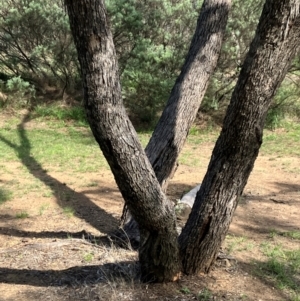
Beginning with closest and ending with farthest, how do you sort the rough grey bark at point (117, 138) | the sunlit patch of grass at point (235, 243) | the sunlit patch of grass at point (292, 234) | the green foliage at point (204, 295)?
1. the rough grey bark at point (117, 138)
2. the green foliage at point (204, 295)
3. the sunlit patch of grass at point (235, 243)
4. the sunlit patch of grass at point (292, 234)

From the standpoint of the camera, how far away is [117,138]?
3.00 meters

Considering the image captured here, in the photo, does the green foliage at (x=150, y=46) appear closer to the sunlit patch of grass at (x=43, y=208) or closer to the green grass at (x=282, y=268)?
the sunlit patch of grass at (x=43, y=208)

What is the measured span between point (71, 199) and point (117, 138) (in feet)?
11.9

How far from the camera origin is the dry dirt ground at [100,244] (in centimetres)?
368

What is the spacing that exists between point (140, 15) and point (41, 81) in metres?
3.43

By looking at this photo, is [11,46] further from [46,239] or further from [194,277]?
[194,277]

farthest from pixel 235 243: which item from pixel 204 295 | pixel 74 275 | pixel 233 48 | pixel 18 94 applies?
pixel 18 94

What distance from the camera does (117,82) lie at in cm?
293

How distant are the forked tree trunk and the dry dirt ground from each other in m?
0.34

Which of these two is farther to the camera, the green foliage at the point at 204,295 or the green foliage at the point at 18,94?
the green foliage at the point at 18,94

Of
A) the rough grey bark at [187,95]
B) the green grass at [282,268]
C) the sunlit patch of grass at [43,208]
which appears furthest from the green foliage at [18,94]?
the green grass at [282,268]

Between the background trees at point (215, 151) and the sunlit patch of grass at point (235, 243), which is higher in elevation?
the background trees at point (215, 151)

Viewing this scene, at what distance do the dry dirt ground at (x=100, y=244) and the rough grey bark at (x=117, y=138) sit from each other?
1.25 ft

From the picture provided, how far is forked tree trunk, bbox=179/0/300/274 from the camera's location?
3.00 m
